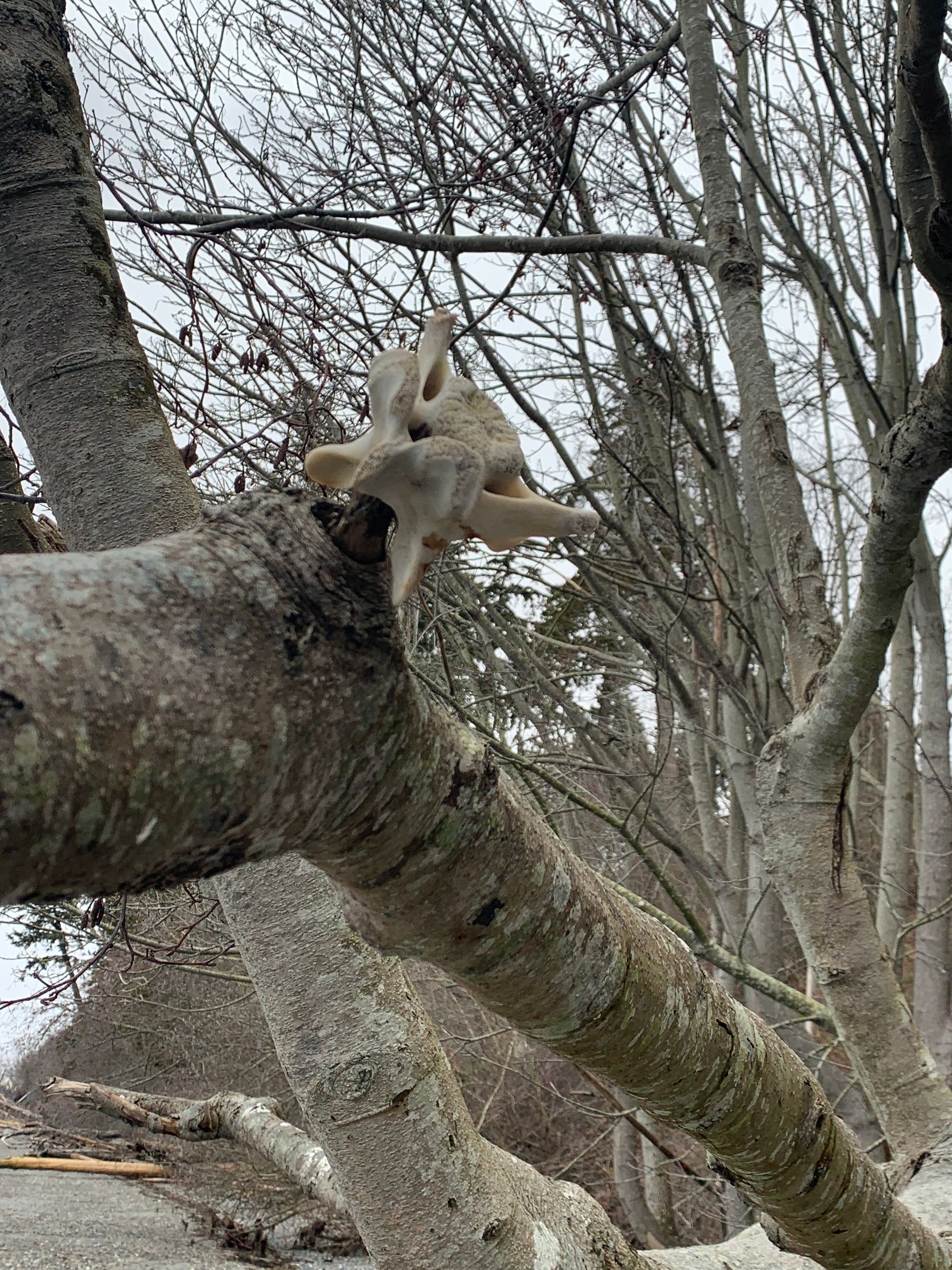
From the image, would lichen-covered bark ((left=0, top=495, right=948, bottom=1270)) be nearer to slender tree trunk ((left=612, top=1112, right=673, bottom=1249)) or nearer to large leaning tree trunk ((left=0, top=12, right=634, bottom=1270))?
large leaning tree trunk ((left=0, top=12, right=634, bottom=1270))

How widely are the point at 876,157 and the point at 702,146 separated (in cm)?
114

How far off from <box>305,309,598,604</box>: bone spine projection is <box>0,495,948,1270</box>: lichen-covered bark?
42 millimetres

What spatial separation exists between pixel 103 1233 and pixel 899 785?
18.3 ft

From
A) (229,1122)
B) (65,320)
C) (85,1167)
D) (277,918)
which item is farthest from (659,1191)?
(65,320)

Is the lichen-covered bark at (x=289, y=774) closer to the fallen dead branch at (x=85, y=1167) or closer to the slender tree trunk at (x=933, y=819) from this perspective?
the slender tree trunk at (x=933, y=819)

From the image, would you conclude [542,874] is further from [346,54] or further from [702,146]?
[346,54]

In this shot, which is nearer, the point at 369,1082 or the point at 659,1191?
the point at 369,1082

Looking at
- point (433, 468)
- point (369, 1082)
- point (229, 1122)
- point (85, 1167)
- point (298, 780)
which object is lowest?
point (85, 1167)

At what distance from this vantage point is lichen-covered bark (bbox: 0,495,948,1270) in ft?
1.54

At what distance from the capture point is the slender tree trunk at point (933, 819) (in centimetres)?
430

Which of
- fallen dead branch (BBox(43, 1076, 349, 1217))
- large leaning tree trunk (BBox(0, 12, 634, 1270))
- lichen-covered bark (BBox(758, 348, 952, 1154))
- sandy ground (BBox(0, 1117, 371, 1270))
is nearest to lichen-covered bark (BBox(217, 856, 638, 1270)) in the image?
large leaning tree trunk (BBox(0, 12, 634, 1270))

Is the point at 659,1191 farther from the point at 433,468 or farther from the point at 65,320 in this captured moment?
the point at 433,468

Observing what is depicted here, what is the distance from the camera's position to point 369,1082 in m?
1.31

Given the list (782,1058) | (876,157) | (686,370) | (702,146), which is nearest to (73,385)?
(782,1058)
